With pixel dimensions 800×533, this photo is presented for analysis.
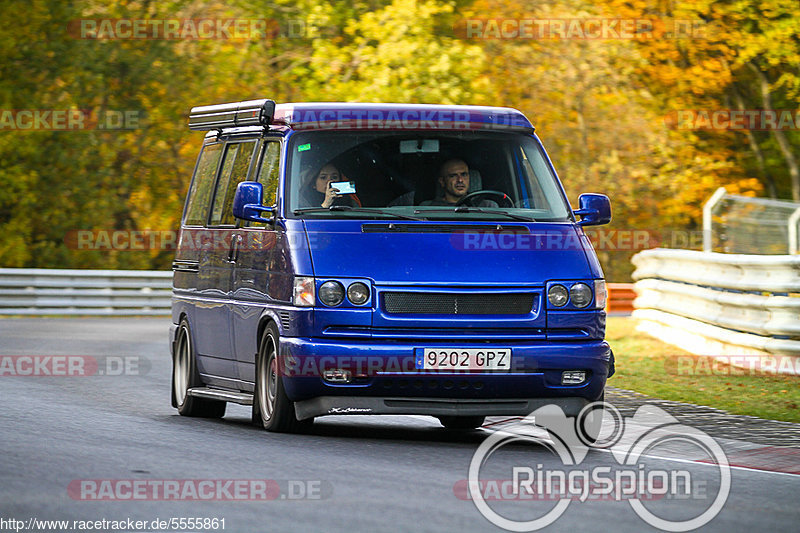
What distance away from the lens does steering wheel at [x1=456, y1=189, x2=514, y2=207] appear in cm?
1166

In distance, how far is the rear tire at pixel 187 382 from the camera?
13227mm

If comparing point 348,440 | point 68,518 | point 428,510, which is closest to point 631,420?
point 348,440

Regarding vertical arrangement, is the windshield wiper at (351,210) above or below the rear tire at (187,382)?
above

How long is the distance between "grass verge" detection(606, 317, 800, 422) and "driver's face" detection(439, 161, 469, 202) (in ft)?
10.7

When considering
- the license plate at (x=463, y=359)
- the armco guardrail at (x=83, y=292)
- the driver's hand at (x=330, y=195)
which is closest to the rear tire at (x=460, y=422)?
the license plate at (x=463, y=359)

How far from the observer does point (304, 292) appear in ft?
35.0

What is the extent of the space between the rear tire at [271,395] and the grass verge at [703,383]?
4112 millimetres

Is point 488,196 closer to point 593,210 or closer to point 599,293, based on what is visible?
point 593,210

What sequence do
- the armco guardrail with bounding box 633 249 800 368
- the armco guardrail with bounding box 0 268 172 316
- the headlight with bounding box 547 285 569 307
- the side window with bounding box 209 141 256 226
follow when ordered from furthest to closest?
the armco guardrail with bounding box 0 268 172 316
the armco guardrail with bounding box 633 249 800 368
the side window with bounding box 209 141 256 226
the headlight with bounding box 547 285 569 307

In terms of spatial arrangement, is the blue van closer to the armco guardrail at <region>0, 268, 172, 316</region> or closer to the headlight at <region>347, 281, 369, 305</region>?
the headlight at <region>347, 281, 369, 305</region>

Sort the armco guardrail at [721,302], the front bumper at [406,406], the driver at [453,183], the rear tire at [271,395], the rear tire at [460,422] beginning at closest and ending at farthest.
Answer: the front bumper at [406,406]
the rear tire at [271,395]
the driver at [453,183]
the rear tire at [460,422]
the armco guardrail at [721,302]

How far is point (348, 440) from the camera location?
1087cm

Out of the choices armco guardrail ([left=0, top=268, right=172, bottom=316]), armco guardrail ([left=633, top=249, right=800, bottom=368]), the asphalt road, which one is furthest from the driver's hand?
armco guardrail ([left=0, top=268, right=172, bottom=316])

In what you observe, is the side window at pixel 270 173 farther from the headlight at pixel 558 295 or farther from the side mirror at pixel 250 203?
the headlight at pixel 558 295
